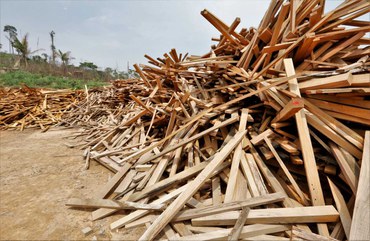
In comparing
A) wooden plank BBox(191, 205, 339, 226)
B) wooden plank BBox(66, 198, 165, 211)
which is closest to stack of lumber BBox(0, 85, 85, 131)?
wooden plank BBox(66, 198, 165, 211)

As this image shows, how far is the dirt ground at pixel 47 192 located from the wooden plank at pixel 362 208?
145 cm

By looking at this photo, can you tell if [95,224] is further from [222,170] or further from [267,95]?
[267,95]

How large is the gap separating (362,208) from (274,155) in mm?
666

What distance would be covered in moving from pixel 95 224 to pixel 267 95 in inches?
81.1

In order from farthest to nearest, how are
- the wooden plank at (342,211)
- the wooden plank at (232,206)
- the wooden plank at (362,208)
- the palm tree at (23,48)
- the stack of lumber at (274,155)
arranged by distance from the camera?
the palm tree at (23,48) → the wooden plank at (232,206) → the stack of lumber at (274,155) → the wooden plank at (342,211) → the wooden plank at (362,208)

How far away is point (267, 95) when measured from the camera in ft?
6.17

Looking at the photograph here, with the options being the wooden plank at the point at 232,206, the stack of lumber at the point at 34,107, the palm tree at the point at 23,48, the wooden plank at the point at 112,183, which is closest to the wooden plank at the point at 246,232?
the wooden plank at the point at 232,206

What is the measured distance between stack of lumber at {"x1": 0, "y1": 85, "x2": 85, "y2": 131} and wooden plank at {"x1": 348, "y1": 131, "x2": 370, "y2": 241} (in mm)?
6490

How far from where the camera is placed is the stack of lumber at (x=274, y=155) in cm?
126

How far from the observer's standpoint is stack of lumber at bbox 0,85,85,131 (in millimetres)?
5723

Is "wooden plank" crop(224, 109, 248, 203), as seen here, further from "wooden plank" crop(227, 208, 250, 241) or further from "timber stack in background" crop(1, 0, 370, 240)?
"wooden plank" crop(227, 208, 250, 241)

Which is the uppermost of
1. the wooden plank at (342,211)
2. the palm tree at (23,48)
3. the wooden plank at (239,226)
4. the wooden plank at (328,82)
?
the palm tree at (23,48)

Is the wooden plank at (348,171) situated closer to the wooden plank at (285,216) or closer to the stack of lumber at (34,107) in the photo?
the wooden plank at (285,216)

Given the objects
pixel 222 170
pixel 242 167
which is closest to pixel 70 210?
pixel 222 170
